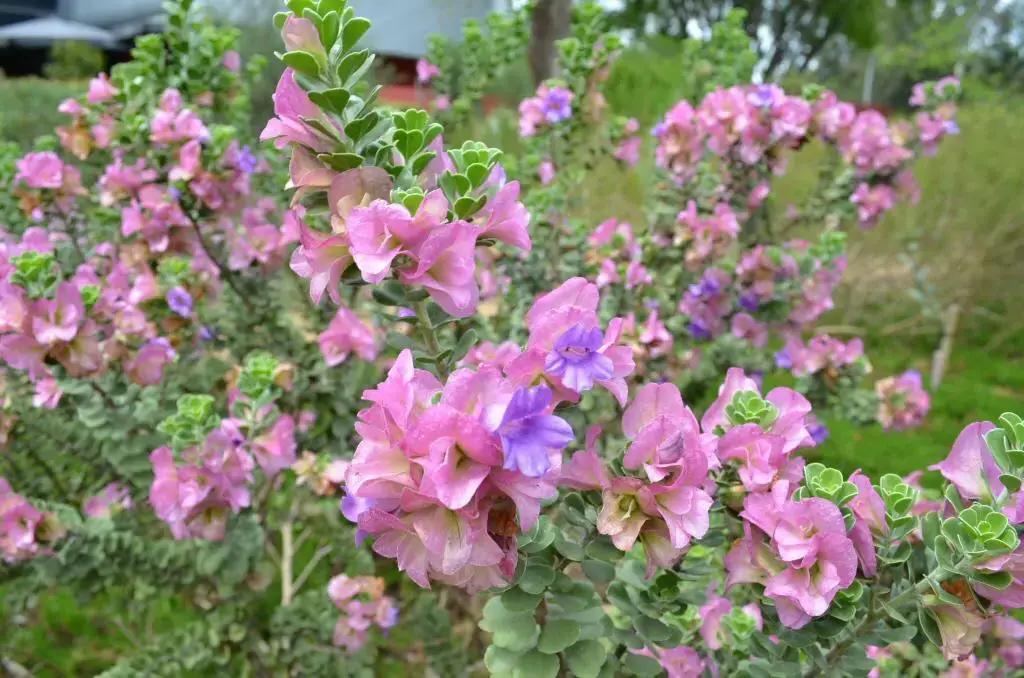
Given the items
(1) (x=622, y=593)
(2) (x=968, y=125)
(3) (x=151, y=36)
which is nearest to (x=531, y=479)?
(1) (x=622, y=593)

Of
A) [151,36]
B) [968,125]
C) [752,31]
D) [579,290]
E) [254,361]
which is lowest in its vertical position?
[752,31]

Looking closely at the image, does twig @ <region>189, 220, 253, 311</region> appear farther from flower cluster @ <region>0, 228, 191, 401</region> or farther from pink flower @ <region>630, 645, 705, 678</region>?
pink flower @ <region>630, 645, 705, 678</region>

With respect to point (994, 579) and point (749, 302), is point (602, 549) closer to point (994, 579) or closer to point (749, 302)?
point (994, 579)

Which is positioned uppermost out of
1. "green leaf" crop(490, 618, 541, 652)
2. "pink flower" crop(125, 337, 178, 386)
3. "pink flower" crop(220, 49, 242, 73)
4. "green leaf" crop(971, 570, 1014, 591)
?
"green leaf" crop(971, 570, 1014, 591)

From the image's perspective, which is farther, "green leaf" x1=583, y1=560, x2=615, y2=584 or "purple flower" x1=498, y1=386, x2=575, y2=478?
"green leaf" x1=583, y1=560, x2=615, y2=584

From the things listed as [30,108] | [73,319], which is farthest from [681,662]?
[30,108]

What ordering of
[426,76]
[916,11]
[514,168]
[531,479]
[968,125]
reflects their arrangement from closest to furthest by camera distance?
1. [531,479]
2. [514,168]
3. [426,76]
4. [968,125]
5. [916,11]

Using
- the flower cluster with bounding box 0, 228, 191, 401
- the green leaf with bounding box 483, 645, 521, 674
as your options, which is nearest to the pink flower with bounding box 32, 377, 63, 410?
the flower cluster with bounding box 0, 228, 191, 401

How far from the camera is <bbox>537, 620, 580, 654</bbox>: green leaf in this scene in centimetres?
85

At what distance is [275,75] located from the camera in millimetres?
6957

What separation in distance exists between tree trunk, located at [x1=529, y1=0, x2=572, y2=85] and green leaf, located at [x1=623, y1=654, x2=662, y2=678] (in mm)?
3955

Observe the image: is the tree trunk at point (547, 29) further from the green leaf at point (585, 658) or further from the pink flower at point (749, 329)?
the green leaf at point (585, 658)

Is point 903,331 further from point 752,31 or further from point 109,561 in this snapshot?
point 752,31

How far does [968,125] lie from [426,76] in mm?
5452
